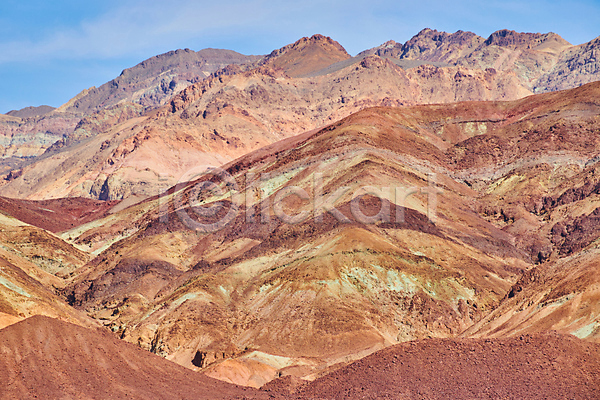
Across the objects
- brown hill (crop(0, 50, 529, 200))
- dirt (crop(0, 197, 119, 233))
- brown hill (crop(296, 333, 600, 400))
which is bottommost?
brown hill (crop(296, 333, 600, 400))

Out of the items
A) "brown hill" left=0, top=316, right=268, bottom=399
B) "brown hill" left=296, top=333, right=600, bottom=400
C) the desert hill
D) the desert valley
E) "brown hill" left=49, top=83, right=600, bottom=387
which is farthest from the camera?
the desert hill

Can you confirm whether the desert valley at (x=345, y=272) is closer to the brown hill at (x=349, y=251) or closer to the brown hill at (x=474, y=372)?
the brown hill at (x=474, y=372)

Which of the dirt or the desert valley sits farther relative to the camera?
the dirt

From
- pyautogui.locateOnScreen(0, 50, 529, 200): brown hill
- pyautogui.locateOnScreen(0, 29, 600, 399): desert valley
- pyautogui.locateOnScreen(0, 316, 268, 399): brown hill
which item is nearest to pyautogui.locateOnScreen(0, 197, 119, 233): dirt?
pyautogui.locateOnScreen(0, 29, 600, 399): desert valley

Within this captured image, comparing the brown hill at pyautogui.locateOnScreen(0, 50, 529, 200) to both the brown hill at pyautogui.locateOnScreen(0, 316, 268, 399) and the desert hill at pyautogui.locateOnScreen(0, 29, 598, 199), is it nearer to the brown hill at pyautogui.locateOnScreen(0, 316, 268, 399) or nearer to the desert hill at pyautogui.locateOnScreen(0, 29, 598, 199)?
the desert hill at pyautogui.locateOnScreen(0, 29, 598, 199)

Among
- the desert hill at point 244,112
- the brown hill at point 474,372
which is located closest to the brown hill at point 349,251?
the brown hill at point 474,372

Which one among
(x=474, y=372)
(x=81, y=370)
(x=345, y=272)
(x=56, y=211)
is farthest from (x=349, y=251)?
(x=56, y=211)
